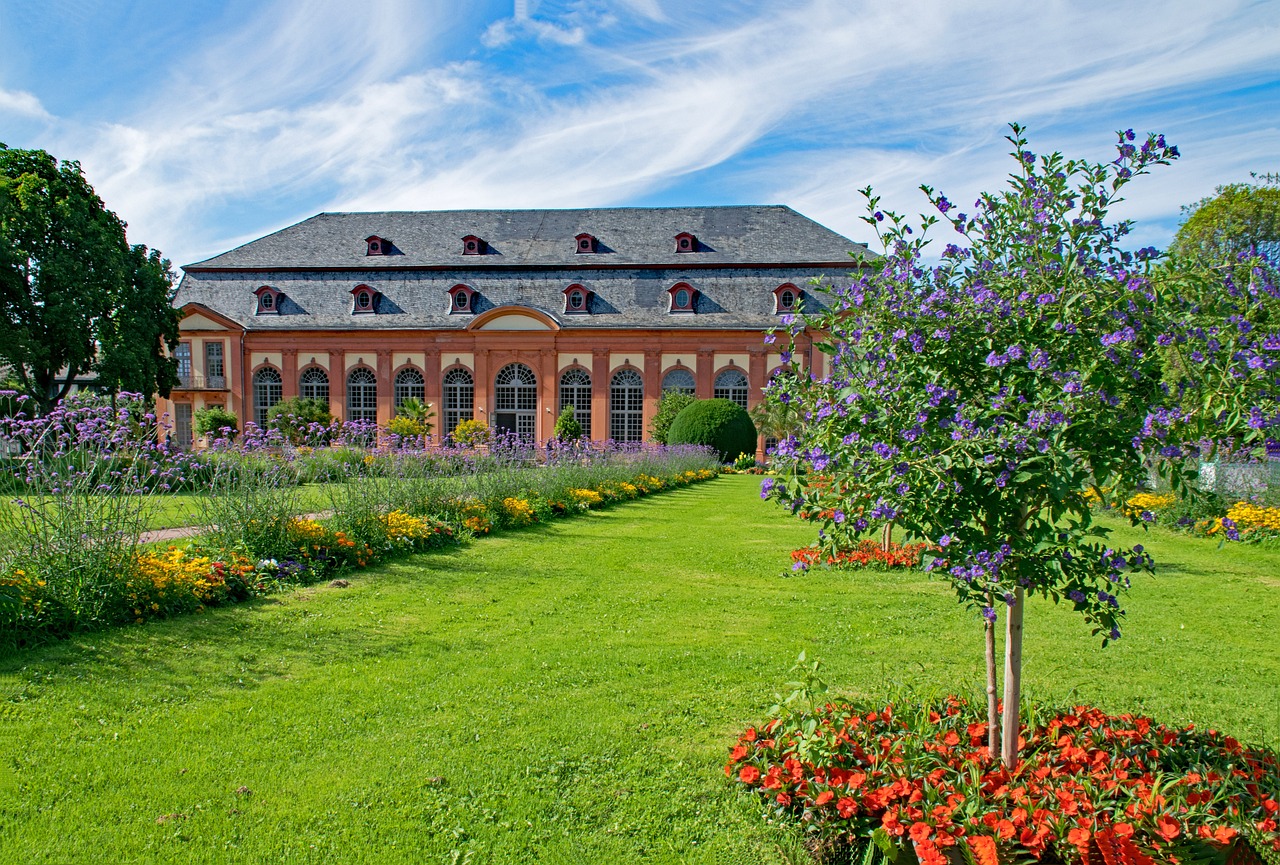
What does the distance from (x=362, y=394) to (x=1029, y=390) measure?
116 feet

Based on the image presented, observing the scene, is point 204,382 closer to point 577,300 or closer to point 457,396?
point 457,396

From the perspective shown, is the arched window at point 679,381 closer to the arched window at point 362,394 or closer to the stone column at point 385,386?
the stone column at point 385,386

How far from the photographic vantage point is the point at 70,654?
5.31m

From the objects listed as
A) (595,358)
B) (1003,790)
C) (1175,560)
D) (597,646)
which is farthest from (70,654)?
(595,358)

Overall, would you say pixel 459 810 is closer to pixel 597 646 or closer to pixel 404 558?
pixel 597 646

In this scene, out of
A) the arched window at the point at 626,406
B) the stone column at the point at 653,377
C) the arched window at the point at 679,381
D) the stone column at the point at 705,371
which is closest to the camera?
the stone column at the point at 705,371

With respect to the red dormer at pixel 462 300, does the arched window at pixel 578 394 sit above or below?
below

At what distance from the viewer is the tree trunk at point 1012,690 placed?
11.4 feet

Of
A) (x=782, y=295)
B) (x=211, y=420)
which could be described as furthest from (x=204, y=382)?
(x=782, y=295)

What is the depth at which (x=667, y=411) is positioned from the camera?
32.6 m

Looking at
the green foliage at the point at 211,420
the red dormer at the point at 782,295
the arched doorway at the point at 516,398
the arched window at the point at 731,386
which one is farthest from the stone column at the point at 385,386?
the red dormer at the point at 782,295

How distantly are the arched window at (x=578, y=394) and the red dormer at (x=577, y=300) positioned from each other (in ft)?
8.20

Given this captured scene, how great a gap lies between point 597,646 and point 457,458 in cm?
731

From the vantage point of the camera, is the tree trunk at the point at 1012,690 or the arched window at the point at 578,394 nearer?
the tree trunk at the point at 1012,690
